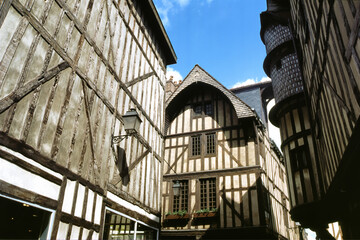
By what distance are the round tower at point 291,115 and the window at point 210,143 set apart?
3.25m

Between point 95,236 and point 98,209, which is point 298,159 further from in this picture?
point 95,236

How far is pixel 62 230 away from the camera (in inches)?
193

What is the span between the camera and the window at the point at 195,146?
14516 mm

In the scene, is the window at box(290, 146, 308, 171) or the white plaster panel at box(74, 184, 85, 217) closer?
the white plaster panel at box(74, 184, 85, 217)

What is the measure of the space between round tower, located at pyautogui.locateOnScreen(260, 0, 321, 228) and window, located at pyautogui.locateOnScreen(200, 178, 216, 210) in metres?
3.57

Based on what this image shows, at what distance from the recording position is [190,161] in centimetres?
1432

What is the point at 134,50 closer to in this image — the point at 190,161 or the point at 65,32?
the point at 65,32

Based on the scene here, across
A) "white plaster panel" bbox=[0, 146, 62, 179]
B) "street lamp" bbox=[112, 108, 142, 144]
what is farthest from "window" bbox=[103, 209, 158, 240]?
"white plaster panel" bbox=[0, 146, 62, 179]

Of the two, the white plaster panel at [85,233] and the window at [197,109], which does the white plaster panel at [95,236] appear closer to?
the white plaster panel at [85,233]

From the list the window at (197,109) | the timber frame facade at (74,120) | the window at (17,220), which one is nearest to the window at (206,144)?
the window at (197,109)

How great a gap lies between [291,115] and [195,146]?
5.19 m

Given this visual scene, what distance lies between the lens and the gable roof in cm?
1345

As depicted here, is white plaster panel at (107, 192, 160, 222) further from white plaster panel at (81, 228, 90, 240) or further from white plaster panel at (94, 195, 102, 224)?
white plaster panel at (81, 228, 90, 240)

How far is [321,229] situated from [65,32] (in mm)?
10814
